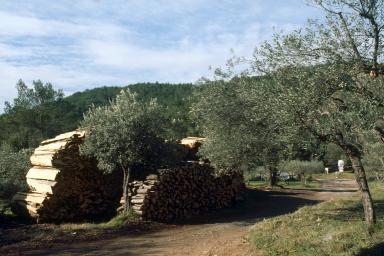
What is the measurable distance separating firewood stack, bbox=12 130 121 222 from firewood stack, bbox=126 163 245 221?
204 cm

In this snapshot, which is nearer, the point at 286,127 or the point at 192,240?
the point at 286,127


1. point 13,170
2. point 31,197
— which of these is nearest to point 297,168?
point 13,170

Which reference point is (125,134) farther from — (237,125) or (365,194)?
(365,194)

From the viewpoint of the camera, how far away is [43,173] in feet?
67.0

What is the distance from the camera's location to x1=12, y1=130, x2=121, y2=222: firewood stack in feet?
64.6

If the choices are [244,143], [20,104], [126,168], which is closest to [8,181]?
[126,168]

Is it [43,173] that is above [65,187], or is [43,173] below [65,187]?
above

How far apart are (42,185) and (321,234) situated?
12130 millimetres

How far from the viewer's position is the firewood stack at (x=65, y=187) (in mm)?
19703

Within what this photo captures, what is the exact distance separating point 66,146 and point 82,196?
7.65 ft

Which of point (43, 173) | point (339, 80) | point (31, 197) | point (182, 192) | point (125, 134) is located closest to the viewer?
point (339, 80)

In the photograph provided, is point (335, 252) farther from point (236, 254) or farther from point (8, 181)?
point (8, 181)

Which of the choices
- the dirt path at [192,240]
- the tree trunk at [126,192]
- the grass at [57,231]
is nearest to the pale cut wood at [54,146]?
the tree trunk at [126,192]

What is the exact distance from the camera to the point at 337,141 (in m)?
13.5
